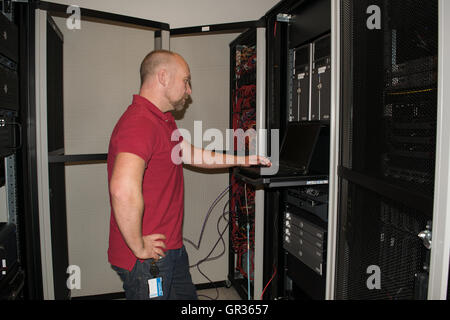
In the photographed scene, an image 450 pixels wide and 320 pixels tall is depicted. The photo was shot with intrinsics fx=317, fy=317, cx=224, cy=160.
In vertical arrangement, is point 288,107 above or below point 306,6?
below

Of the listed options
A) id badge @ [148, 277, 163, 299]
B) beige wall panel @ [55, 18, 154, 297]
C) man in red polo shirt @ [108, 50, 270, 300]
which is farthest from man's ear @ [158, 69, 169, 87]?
beige wall panel @ [55, 18, 154, 297]

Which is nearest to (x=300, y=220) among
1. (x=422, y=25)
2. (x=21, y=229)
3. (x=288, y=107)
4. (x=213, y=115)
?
(x=288, y=107)

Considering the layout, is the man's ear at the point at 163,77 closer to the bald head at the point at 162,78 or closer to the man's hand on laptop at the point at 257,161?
the bald head at the point at 162,78

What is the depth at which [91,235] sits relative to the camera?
238cm

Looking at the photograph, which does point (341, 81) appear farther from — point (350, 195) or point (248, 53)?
point (248, 53)

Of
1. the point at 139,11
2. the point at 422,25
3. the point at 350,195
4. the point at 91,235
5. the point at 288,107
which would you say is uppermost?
the point at 139,11

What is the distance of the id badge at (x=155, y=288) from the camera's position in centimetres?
124

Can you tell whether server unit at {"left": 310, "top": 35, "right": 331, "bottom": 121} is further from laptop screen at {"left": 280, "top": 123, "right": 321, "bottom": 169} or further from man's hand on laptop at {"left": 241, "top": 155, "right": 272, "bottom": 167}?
man's hand on laptop at {"left": 241, "top": 155, "right": 272, "bottom": 167}

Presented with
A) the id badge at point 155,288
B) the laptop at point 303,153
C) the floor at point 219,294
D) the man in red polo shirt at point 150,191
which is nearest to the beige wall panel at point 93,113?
the floor at point 219,294

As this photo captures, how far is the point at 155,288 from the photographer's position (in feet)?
4.07

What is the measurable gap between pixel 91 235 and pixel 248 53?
70.1 inches

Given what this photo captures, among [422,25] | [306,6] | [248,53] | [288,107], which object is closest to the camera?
[422,25]

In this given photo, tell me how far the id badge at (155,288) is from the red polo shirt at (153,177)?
105 mm

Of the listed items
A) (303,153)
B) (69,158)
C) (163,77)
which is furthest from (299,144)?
(69,158)
